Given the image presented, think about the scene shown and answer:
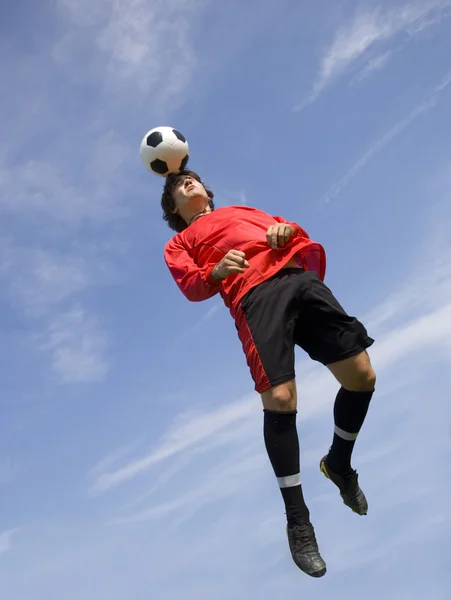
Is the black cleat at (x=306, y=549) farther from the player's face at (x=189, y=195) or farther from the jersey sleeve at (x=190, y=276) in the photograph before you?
the player's face at (x=189, y=195)

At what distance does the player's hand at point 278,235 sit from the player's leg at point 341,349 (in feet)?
1.06

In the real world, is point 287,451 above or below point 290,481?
above

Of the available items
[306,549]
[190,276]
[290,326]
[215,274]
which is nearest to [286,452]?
[306,549]

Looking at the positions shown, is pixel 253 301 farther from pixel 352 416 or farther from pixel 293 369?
pixel 352 416

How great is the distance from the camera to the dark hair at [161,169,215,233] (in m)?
5.41

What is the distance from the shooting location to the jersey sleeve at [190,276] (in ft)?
14.6

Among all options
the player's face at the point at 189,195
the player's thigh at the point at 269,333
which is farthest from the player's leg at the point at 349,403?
the player's face at the point at 189,195

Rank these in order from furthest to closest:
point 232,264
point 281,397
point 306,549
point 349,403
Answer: point 349,403
point 232,264
point 281,397
point 306,549

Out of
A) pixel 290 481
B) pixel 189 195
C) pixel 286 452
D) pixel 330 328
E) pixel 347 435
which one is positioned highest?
pixel 189 195

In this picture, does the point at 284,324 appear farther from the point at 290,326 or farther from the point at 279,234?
the point at 279,234

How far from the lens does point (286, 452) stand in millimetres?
4145

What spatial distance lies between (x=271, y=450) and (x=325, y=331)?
2.97 feet

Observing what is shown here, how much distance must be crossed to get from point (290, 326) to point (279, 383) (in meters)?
0.41

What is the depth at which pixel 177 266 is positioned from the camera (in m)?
4.72
